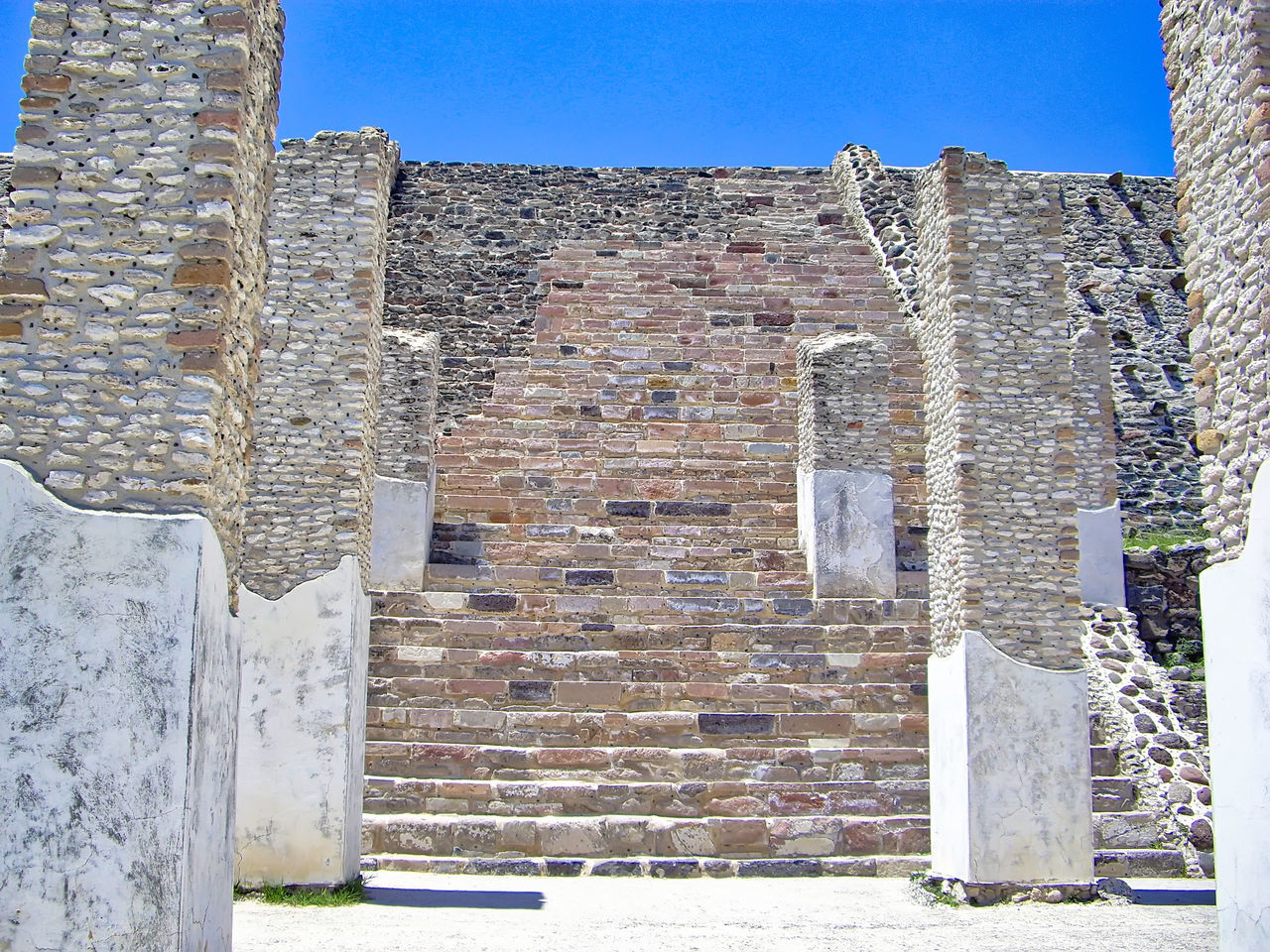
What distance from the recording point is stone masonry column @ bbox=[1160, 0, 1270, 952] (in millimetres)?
4547

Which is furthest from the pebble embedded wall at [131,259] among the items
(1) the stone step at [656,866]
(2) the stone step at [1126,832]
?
(2) the stone step at [1126,832]

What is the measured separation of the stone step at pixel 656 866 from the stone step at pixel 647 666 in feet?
6.09

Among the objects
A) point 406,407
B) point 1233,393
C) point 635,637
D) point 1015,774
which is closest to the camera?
point 1233,393

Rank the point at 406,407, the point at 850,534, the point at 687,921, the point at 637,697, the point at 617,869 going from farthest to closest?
the point at 406,407 < the point at 850,534 < the point at 637,697 < the point at 617,869 < the point at 687,921

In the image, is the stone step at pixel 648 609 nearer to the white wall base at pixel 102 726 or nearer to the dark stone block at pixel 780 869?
the dark stone block at pixel 780 869

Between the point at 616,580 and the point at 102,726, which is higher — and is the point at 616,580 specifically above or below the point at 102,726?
above

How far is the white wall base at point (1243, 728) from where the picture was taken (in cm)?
448

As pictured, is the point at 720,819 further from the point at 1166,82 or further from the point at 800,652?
the point at 1166,82

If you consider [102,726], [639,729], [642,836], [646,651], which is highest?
[646,651]

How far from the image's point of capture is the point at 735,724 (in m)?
9.70

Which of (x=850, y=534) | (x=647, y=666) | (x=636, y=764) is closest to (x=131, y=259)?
(x=636, y=764)

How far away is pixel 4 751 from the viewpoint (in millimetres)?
4242

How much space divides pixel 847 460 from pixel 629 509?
237cm

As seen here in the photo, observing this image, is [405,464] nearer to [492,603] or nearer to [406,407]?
[406,407]
